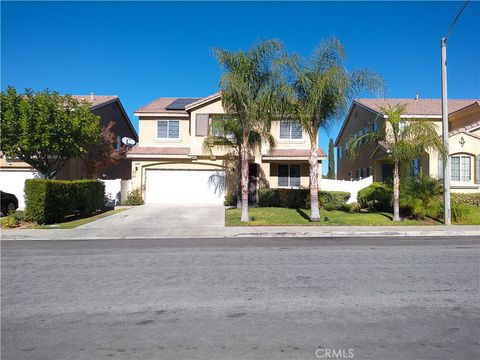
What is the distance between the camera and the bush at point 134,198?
2369 centimetres

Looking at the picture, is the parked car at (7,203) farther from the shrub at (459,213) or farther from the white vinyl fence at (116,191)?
the shrub at (459,213)

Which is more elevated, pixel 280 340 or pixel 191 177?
pixel 191 177

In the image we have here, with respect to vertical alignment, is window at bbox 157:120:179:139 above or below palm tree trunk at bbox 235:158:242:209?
above

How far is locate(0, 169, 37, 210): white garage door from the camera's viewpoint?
23656 millimetres

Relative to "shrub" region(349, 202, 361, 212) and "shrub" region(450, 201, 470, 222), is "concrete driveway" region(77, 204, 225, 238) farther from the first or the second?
"shrub" region(450, 201, 470, 222)

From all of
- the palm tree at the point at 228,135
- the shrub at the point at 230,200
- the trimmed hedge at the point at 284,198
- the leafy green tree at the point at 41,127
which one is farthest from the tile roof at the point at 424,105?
the leafy green tree at the point at 41,127

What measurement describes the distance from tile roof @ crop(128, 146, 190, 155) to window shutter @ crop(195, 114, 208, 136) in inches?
56.1

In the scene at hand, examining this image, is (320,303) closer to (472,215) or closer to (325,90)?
(325,90)

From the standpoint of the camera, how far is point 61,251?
10.3 m

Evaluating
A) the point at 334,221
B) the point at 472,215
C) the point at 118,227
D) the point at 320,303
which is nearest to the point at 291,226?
the point at 334,221

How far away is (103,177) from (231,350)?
1037 inches

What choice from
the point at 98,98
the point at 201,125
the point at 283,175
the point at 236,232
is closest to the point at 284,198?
the point at 283,175

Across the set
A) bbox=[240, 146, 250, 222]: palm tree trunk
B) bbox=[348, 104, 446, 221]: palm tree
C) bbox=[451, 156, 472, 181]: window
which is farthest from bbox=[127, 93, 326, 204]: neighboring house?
bbox=[348, 104, 446, 221]: palm tree

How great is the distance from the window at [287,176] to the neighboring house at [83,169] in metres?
11.9
